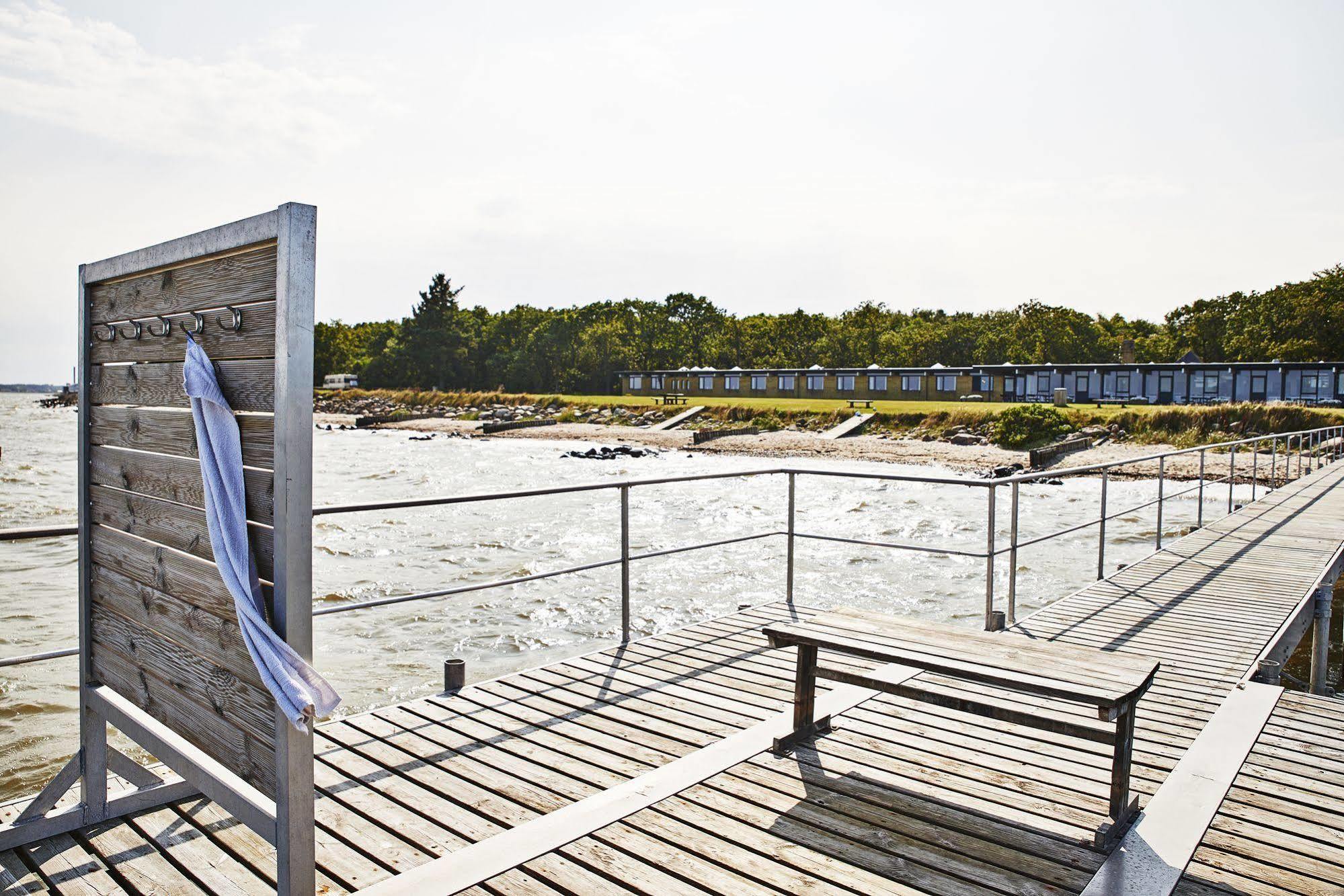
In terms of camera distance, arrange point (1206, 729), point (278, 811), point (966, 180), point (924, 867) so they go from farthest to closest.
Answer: point (966, 180) < point (1206, 729) < point (924, 867) < point (278, 811)

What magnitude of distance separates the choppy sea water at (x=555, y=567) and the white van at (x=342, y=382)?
61.3 meters

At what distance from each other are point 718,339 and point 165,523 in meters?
76.6

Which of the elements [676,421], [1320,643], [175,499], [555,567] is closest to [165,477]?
[175,499]

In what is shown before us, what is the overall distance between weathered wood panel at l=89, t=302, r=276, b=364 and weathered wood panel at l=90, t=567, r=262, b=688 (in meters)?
0.68

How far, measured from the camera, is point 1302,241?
56562mm

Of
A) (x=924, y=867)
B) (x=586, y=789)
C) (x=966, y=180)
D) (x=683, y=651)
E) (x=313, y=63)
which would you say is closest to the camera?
(x=924, y=867)

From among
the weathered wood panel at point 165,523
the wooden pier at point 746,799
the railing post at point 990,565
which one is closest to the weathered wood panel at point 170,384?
the weathered wood panel at point 165,523

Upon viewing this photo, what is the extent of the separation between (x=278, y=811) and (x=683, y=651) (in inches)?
122

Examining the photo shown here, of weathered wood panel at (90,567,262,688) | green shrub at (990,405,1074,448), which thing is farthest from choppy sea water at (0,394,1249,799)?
green shrub at (990,405,1074,448)

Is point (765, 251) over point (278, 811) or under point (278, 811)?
over

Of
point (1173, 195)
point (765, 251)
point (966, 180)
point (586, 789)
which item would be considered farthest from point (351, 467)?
point (765, 251)

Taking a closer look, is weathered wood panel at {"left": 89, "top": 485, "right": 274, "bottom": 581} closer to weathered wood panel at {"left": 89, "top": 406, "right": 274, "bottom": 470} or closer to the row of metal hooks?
weathered wood panel at {"left": 89, "top": 406, "right": 274, "bottom": 470}

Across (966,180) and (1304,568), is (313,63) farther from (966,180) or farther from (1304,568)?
(966,180)

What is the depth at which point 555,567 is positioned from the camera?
14453 mm
